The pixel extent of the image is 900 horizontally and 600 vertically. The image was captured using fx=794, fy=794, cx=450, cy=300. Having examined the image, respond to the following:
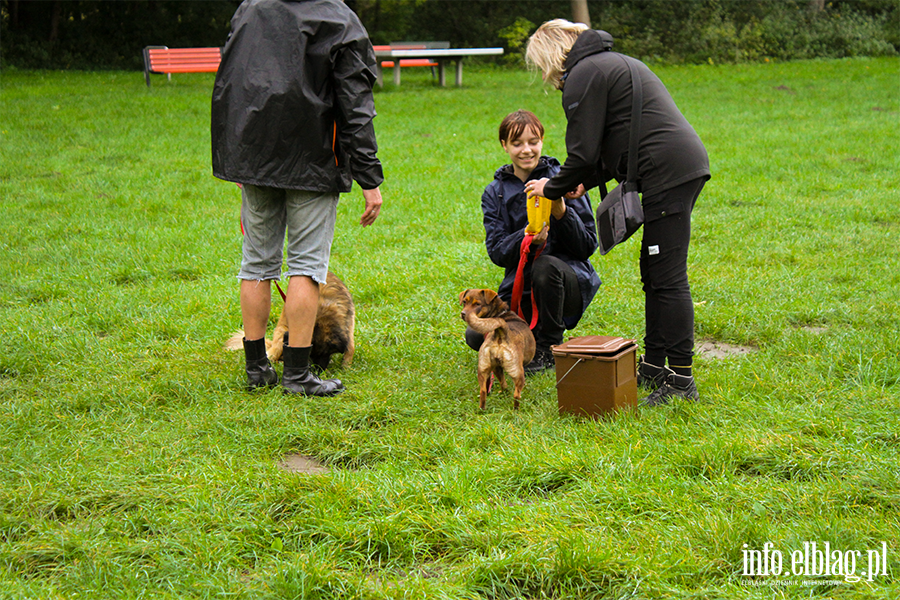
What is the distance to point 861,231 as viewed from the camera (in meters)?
7.00

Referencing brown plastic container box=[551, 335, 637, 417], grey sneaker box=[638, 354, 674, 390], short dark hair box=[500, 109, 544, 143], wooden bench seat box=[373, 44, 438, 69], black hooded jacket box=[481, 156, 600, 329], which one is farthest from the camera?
wooden bench seat box=[373, 44, 438, 69]

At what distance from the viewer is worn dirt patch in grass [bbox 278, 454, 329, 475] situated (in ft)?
11.0

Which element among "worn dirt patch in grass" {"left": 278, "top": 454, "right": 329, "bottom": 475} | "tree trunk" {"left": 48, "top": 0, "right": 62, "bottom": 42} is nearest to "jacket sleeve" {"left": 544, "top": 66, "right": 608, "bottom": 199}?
"worn dirt patch in grass" {"left": 278, "top": 454, "right": 329, "bottom": 475}

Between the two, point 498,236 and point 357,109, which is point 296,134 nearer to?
point 357,109

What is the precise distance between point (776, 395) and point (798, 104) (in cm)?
1330

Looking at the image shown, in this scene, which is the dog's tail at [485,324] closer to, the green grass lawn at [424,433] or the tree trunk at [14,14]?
the green grass lawn at [424,433]

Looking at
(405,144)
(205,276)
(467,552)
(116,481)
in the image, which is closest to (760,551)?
(467,552)

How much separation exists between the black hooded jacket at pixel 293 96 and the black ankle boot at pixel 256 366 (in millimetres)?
873

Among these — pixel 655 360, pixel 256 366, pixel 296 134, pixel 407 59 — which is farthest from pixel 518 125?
pixel 407 59

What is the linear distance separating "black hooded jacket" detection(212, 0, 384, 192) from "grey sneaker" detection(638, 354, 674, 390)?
1.66 meters

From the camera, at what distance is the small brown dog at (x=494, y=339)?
3680 millimetres

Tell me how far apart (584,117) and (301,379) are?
1.93m

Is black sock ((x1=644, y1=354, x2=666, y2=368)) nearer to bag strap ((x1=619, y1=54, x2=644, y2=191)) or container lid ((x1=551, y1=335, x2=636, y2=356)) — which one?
container lid ((x1=551, y1=335, x2=636, y2=356))

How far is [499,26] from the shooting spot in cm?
3023
